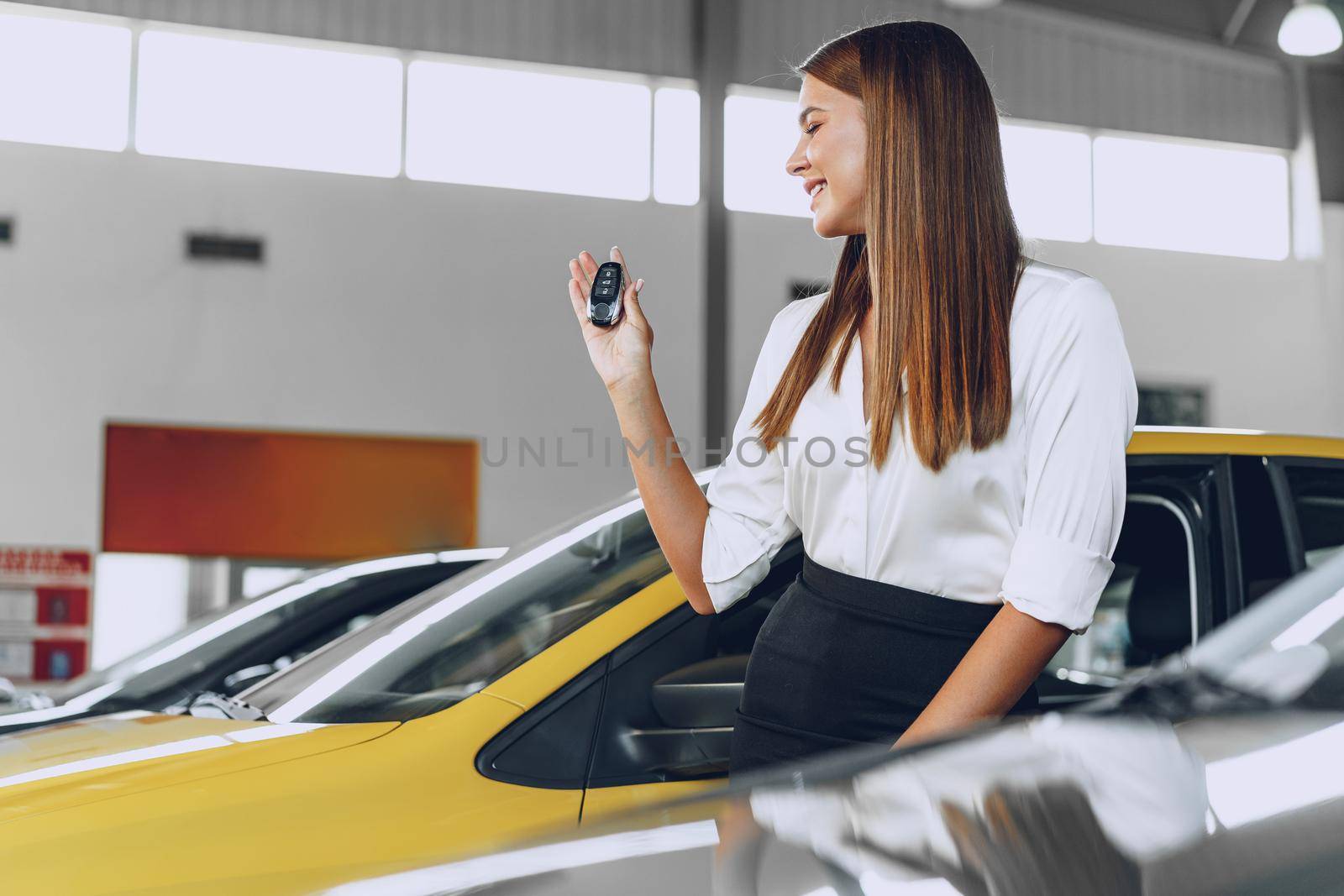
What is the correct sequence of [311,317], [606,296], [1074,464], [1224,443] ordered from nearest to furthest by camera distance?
[1074,464] → [606,296] → [1224,443] → [311,317]

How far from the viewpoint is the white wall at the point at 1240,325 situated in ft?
33.2

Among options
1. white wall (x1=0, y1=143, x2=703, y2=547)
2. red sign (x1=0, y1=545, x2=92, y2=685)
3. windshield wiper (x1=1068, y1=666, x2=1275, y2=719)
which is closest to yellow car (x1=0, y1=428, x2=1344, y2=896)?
Result: windshield wiper (x1=1068, y1=666, x2=1275, y2=719)

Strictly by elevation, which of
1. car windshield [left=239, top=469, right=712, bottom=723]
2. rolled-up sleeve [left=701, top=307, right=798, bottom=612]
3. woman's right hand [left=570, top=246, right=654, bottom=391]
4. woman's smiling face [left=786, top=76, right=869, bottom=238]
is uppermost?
woman's smiling face [left=786, top=76, right=869, bottom=238]

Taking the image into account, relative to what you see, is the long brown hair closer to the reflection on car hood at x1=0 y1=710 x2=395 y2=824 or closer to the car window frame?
the reflection on car hood at x1=0 y1=710 x2=395 y2=824

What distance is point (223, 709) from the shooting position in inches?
67.6

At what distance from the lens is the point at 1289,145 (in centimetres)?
1060

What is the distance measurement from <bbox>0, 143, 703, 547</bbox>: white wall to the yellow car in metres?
6.63

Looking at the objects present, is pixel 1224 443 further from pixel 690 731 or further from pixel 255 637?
pixel 255 637

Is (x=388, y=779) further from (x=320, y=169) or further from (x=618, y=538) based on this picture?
(x=320, y=169)

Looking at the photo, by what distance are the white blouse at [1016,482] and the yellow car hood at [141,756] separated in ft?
2.08

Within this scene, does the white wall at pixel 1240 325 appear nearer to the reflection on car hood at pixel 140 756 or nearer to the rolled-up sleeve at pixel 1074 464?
the reflection on car hood at pixel 140 756

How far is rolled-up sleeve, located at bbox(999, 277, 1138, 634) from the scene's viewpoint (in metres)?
0.99

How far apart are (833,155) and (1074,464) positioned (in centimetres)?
38

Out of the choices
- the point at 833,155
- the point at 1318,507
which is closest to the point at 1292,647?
the point at 833,155
